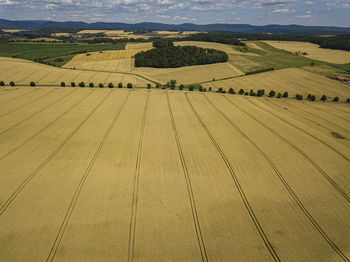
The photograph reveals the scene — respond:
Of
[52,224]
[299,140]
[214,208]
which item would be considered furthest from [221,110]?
[52,224]

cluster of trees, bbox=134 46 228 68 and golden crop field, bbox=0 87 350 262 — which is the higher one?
cluster of trees, bbox=134 46 228 68

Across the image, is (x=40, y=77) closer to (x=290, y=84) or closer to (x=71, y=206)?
(x=71, y=206)

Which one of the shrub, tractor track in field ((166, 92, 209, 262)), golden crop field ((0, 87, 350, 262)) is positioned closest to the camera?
tractor track in field ((166, 92, 209, 262))

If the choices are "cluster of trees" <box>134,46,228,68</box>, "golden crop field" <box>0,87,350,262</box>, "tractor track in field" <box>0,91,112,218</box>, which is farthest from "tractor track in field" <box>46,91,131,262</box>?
"cluster of trees" <box>134,46,228,68</box>

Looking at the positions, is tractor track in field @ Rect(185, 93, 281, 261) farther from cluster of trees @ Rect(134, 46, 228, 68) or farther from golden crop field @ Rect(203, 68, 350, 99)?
cluster of trees @ Rect(134, 46, 228, 68)

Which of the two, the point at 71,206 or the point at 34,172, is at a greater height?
the point at 34,172

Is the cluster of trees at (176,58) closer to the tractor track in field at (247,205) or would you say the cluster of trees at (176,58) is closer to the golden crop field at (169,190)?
the golden crop field at (169,190)

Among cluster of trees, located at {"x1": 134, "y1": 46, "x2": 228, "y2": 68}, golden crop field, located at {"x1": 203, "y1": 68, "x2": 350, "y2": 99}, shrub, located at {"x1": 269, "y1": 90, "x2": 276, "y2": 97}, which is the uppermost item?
cluster of trees, located at {"x1": 134, "y1": 46, "x2": 228, "y2": 68}

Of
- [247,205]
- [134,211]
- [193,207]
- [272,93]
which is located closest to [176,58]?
[272,93]
